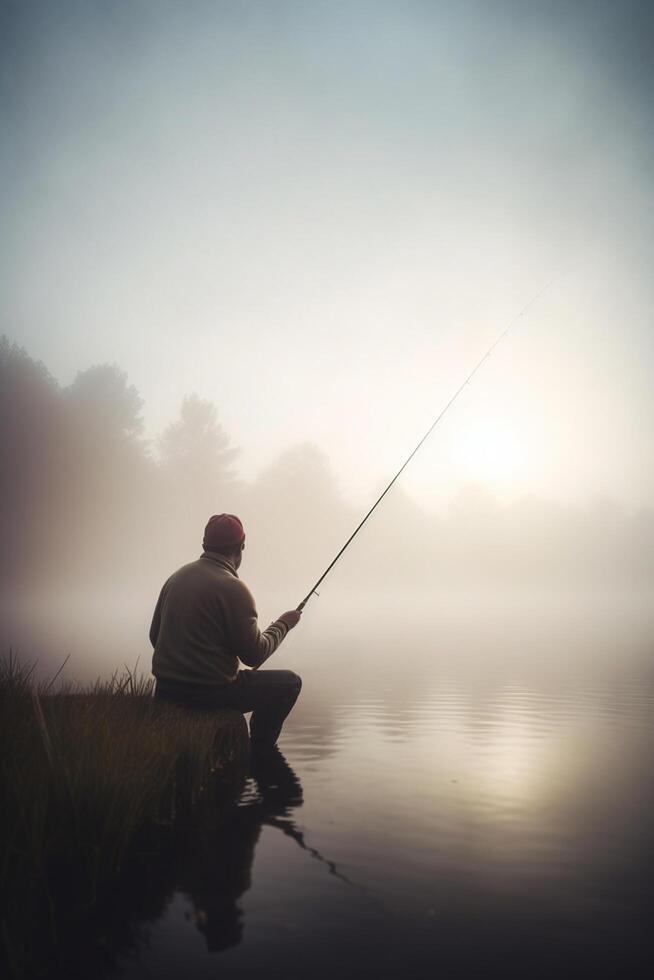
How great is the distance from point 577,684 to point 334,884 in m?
12.7

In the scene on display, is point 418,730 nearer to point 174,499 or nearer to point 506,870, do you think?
point 506,870

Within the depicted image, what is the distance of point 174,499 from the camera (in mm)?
83500

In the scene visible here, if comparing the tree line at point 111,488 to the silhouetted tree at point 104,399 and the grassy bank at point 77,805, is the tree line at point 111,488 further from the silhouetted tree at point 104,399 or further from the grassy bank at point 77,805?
the grassy bank at point 77,805

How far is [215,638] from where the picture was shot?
5.74 meters

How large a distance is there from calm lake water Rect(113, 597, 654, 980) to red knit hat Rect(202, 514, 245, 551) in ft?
6.97

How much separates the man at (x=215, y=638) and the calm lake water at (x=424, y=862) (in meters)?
0.87

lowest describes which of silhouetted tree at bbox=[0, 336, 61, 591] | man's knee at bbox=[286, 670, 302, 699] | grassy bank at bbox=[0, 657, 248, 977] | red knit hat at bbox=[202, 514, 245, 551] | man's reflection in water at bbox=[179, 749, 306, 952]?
man's reflection in water at bbox=[179, 749, 306, 952]

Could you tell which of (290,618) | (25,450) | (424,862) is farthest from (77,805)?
(25,450)

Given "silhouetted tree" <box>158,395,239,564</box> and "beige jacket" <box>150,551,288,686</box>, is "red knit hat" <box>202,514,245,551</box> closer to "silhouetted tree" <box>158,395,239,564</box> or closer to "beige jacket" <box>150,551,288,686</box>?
"beige jacket" <box>150,551,288,686</box>

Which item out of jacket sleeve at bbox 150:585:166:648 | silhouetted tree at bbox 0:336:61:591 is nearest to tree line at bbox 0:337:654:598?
silhouetted tree at bbox 0:336:61:591

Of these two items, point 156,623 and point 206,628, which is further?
point 156,623

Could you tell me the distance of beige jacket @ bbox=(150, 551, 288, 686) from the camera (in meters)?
5.62

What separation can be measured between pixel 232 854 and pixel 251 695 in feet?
6.99

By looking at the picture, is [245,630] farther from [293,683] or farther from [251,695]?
[293,683]
